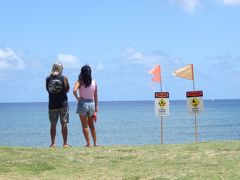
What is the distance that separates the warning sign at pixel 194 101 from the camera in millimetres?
14766

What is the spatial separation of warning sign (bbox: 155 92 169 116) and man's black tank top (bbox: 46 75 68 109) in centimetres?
278

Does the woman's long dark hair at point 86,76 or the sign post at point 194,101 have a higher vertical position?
the woman's long dark hair at point 86,76

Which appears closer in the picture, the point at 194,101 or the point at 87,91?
the point at 87,91

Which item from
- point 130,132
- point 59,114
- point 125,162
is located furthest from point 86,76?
point 130,132

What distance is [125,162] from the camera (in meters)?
→ 10.6

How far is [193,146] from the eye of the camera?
12.1 metres

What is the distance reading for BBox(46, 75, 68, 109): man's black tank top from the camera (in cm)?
1307

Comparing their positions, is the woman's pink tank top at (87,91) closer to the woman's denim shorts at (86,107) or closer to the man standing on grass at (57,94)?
the woman's denim shorts at (86,107)

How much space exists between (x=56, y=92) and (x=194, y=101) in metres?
3.87

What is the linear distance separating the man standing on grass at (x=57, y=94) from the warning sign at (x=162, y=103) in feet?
9.13

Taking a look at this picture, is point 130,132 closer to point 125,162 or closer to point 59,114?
point 59,114

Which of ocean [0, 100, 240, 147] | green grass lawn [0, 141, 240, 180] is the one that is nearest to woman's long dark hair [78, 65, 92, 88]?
green grass lawn [0, 141, 240, 180]

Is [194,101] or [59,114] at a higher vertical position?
[194,101]

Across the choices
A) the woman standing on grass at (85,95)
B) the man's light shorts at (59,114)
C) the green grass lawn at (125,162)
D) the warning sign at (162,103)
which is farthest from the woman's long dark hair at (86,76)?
the warning sign at (162,103)
